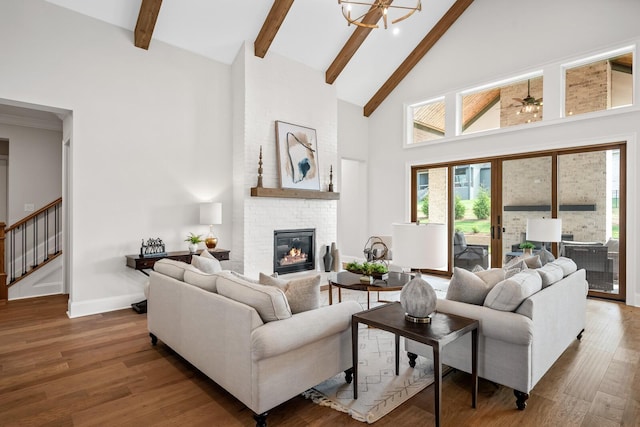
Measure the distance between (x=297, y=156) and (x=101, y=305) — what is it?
3.61 meters

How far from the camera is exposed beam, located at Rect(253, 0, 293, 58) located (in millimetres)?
4934

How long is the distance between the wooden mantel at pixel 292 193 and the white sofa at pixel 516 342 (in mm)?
3396

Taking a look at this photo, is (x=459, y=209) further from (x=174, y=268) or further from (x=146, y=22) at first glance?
(x=146, y=22)

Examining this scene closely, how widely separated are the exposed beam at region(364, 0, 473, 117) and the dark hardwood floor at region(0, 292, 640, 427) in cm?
560

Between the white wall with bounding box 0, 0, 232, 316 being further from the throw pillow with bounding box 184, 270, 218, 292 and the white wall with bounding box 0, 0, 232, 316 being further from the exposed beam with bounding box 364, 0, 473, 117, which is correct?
the exposed beam with bounding box 364, 0, 473, 117

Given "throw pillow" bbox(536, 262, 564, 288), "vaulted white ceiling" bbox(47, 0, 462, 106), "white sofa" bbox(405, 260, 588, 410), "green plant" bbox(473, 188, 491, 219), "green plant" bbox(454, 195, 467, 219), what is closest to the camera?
"white sofa" bbox(405, 260, 588, 410)

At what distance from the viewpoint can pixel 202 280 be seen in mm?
2678

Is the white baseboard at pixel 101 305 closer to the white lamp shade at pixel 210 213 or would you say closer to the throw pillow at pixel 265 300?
the white lamp shade at pixel 210 213

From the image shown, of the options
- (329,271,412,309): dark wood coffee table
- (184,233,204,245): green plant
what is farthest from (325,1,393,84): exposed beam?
(329,271,412,309): dark wood coffee table

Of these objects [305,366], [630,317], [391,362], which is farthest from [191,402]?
[630,317]

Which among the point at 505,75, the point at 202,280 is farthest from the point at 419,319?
the point at 505,75

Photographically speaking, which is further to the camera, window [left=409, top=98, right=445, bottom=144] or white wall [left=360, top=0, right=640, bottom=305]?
window [left=409, top=98, right=445, bottom=144]

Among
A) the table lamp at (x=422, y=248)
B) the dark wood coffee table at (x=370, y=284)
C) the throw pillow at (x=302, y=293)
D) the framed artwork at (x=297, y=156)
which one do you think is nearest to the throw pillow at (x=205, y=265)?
the throw pillow at (x=302, y=293)

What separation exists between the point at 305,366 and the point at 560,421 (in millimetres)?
1580
